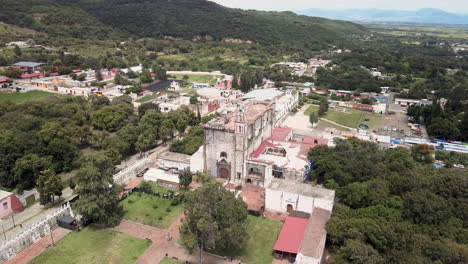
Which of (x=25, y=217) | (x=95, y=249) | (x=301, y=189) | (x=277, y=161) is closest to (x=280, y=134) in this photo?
(x=277, y=161)

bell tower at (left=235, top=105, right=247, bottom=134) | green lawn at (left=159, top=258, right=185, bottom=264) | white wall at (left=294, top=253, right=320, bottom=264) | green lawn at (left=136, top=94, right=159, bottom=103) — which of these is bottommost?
green lawn at (left=159, top=258, right=185, bottom=264)

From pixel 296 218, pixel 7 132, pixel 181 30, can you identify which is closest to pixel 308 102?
pixel 296 218

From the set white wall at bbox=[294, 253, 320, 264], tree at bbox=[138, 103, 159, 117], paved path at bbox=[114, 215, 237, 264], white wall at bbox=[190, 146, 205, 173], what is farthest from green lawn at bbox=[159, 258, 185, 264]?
tree at bbox=[138, 103, 159, 117]

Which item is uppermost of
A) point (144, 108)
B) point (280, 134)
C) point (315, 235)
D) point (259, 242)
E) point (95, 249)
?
point (144, 108)

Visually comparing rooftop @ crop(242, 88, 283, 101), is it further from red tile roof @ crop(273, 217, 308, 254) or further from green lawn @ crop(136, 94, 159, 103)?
red tile roof @ crop(273, 217, 308, 254)

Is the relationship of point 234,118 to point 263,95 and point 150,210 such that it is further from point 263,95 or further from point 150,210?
point 263,95

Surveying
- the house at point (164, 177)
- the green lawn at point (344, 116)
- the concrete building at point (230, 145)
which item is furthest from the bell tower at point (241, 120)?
A: the green lawn at point (344, 116)
